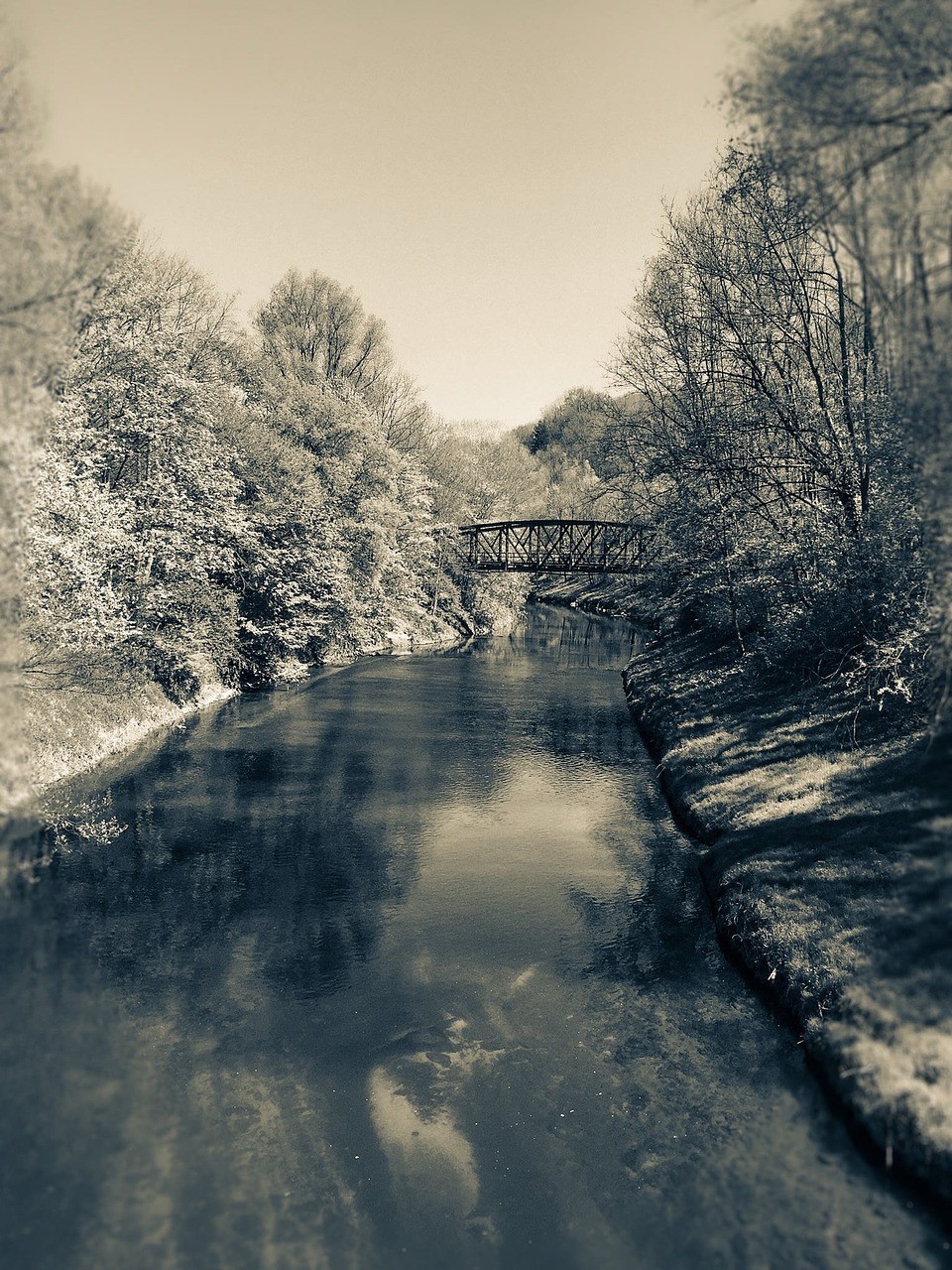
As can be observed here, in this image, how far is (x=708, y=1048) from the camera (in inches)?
550

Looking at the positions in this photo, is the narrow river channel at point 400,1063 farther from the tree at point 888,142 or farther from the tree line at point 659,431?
the tree at point 888,142

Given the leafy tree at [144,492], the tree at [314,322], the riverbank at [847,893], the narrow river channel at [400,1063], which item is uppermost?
the tree at [314,322]

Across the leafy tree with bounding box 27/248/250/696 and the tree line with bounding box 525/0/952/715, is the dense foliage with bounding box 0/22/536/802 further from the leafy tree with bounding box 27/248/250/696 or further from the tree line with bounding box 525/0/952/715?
the tree line with bounding box 525/0/952/715

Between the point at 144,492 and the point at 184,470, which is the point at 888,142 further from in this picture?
the point at 184,470

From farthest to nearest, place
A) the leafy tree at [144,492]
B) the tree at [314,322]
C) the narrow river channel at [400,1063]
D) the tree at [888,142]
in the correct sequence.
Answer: the tree at [314,322]
the leafy tree at [144,492]
the narrow river channel at [400,1063]
the tree at [888,142]

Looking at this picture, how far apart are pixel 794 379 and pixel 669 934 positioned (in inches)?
683

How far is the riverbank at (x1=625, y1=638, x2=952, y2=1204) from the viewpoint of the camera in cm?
1190

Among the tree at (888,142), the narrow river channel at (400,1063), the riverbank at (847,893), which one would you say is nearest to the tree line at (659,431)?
the tree at (888,142)

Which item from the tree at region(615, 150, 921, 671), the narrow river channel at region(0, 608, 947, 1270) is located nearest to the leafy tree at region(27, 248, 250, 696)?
the narrow river channel at region(0, 608, 947, 1270)

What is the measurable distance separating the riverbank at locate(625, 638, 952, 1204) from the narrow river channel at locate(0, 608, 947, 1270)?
2.19 ft

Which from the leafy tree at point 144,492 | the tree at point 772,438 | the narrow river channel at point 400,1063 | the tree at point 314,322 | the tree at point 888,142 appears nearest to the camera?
the tree at point 888,142

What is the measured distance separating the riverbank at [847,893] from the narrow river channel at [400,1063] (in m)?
0.67

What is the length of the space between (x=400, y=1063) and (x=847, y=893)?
873 centimetres

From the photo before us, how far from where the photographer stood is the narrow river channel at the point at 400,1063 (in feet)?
34.3
